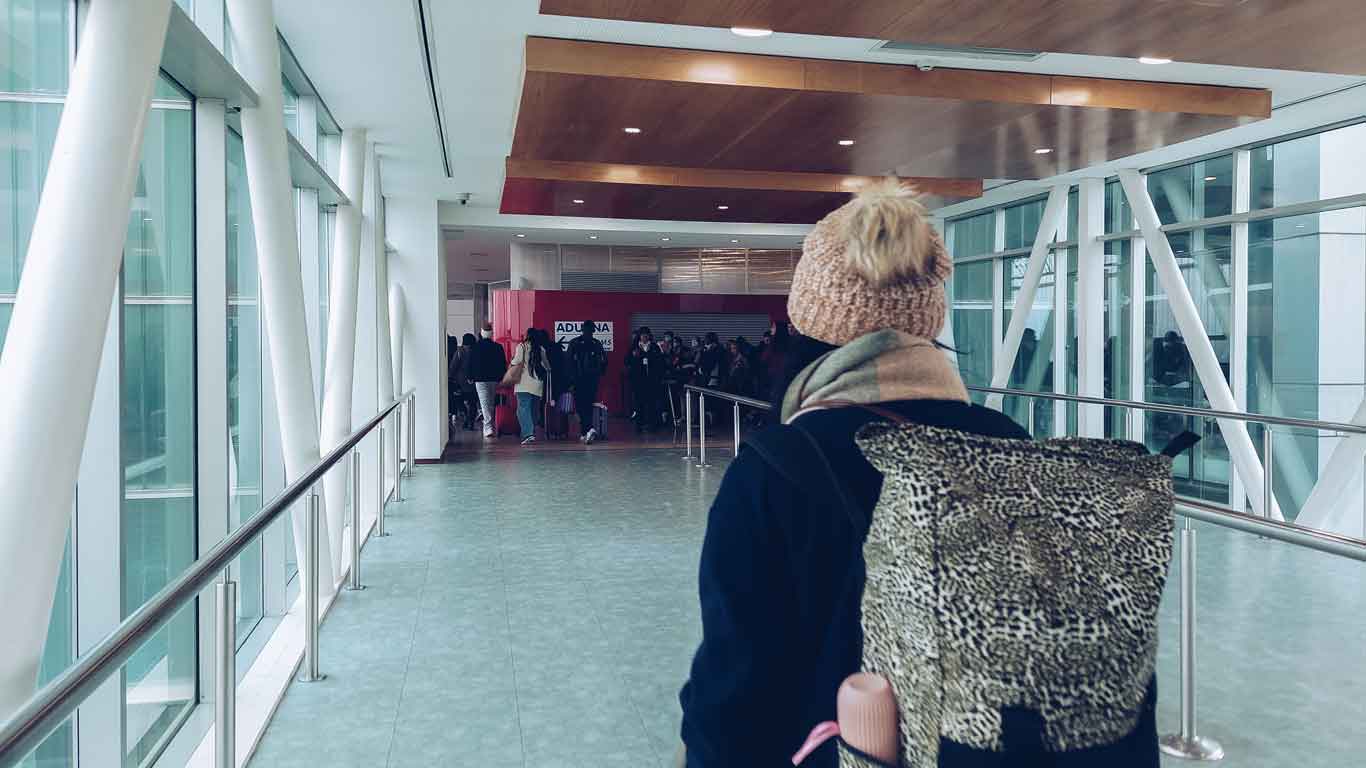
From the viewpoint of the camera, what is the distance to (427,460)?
12.1m

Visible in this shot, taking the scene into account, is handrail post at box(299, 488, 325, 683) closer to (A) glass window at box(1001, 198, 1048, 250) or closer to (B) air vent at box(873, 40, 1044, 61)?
(B) air vent at box(873, 40, 1044, 61)

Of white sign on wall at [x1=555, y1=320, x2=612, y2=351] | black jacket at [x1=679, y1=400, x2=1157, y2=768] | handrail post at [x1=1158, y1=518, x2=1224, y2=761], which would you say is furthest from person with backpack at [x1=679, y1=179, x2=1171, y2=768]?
white sign on wall at [x1=555, y1=320, x2=612, y2=351]

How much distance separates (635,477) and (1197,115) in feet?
19.1

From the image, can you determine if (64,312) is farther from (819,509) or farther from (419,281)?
(419,281)

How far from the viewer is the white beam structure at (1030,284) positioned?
12094mm

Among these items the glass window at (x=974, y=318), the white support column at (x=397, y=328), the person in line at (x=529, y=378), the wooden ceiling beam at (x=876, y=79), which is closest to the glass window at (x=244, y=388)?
the wooden ceiling beam at (x=876, y=79)

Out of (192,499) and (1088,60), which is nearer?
(192,499)

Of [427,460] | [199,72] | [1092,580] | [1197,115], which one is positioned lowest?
[427,460]

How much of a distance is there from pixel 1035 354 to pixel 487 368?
7.36 m

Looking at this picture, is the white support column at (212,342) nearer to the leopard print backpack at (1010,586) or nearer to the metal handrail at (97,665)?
the metal handrail at (97,665)

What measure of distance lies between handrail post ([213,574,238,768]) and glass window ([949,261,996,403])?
1315 cm

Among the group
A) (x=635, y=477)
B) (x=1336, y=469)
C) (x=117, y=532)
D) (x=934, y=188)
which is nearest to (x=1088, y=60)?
(x=1336, y=469)

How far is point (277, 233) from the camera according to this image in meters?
4.88

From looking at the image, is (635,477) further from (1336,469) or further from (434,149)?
(1336,469)
